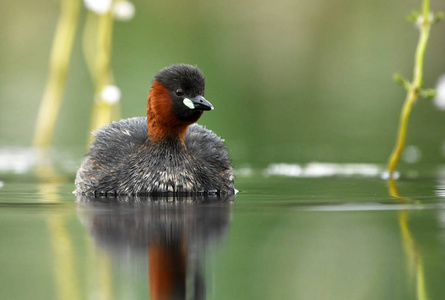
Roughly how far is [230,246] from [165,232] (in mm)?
600

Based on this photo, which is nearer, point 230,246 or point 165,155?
point 230,246

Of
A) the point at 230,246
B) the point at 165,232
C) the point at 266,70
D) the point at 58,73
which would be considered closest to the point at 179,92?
the point at 165,232

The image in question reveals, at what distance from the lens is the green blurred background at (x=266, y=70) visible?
561 inches

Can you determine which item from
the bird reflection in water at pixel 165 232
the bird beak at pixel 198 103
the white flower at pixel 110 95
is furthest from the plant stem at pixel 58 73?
the bird reflection in water at pixel 165 232

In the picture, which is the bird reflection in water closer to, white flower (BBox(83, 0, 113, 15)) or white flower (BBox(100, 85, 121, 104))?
white flower (BBox(100, 85, 121, 104))

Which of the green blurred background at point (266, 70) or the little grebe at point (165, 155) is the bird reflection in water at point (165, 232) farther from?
the green blurred background at point (266, 70)

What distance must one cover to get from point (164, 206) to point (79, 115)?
388 inches

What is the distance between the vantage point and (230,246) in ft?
17.9

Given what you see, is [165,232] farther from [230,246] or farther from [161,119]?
[161,119]

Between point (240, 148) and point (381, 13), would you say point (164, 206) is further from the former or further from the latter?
point (381, 13)

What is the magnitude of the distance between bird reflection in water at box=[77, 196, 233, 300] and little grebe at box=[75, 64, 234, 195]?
262mm

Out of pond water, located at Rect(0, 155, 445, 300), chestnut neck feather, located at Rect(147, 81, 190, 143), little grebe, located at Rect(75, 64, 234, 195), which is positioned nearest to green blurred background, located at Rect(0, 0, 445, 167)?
little grebe, located at Rect(75, 64, 234, 195)

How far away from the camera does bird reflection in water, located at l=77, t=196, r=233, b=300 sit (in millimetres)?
4543

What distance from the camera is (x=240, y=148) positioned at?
1312cm
